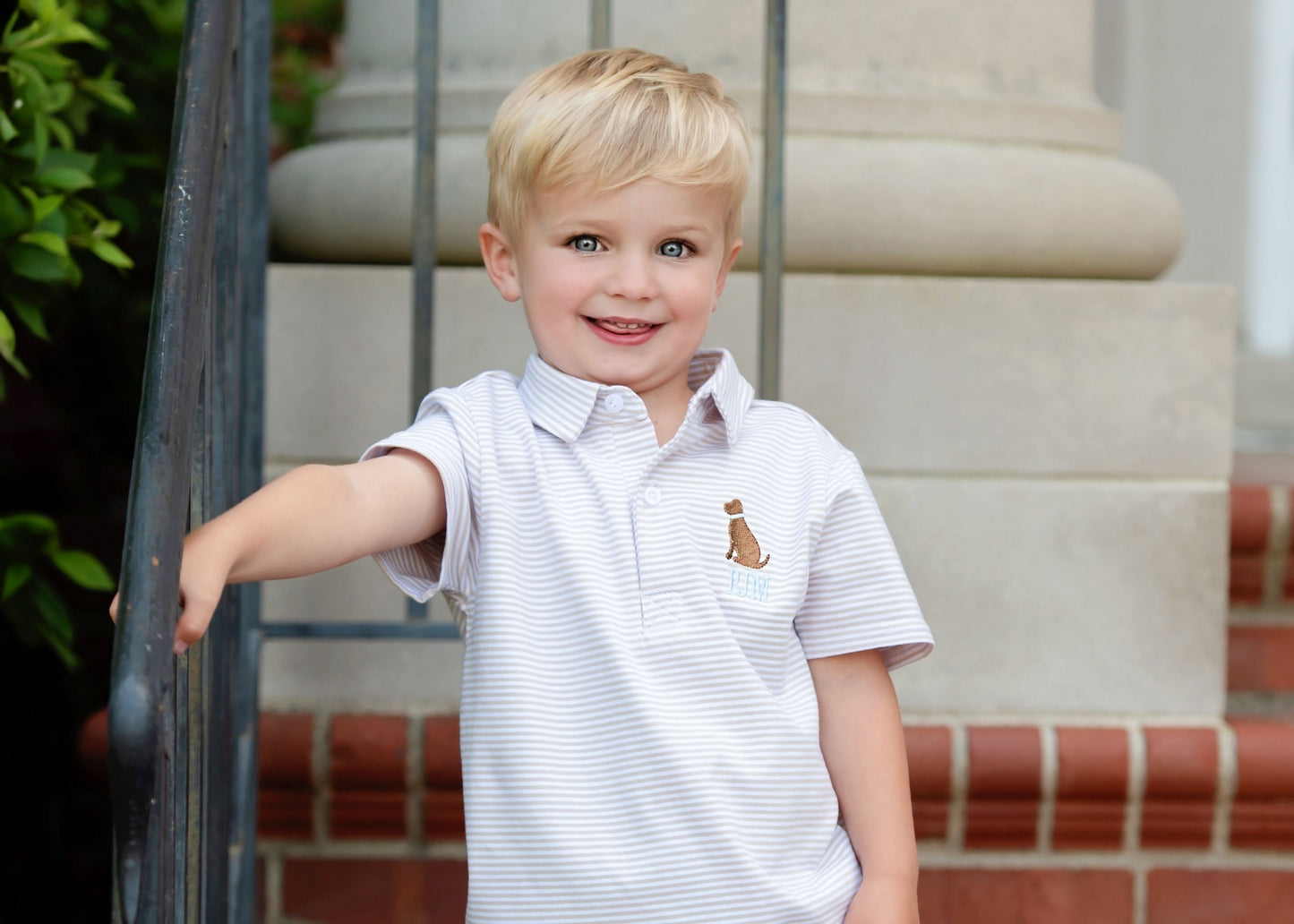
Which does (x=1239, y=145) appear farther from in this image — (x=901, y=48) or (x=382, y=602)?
(x=382, y=602)

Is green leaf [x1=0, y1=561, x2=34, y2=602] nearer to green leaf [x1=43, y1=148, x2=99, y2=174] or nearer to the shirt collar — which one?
green leaf [x1=43, y1=148, x2=99, y2=174]

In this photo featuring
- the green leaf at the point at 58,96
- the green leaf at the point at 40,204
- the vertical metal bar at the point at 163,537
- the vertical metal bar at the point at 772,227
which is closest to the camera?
the vertical metal bar at the point at 163,537

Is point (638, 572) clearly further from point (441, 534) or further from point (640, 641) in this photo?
point (441, 534)

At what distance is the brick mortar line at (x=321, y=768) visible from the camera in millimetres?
1882

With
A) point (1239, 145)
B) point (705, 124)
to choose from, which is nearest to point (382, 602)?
point (705, 124)

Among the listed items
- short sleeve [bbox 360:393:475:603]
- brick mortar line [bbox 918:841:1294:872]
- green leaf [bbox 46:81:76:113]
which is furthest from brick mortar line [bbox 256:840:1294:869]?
green leaf [bbox 46:81:76:113]

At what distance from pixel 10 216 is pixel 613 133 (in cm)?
85

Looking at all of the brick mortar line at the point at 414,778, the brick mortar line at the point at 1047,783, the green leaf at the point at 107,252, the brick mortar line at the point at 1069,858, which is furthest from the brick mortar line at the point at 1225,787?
the green leaf at the point at 107,252

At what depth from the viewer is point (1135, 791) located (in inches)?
76.7

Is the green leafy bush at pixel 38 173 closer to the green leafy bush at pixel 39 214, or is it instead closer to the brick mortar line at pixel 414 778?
the green leafy bush at pixel 39 214

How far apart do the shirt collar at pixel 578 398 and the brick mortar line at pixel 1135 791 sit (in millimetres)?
976

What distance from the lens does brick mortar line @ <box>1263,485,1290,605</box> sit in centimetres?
220

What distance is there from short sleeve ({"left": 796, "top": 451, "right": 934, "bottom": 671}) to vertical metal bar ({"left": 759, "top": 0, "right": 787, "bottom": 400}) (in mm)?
553

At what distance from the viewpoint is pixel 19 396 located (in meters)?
2.69
